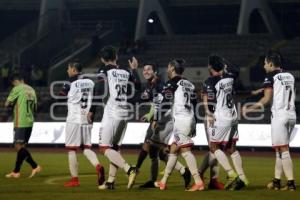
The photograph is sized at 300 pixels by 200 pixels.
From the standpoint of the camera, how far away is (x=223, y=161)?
14.4 metres

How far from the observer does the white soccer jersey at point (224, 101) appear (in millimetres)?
14633

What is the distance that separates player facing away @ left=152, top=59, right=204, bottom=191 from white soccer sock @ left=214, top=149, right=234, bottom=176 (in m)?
0.44

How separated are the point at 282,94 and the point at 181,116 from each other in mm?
1893

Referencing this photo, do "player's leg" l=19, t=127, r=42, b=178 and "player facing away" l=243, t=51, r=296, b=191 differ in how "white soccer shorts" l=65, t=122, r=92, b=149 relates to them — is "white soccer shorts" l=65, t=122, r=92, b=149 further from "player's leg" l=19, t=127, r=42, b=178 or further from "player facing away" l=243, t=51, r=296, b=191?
"player facing away" l=243, t=51, r=296, b=191

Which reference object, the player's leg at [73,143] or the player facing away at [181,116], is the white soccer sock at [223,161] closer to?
the player facing away at [181,116]

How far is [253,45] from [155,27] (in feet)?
31.4

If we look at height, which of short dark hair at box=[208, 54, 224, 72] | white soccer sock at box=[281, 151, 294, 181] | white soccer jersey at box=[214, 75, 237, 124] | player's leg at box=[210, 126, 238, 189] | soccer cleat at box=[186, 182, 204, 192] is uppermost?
short dark hair at box=[208, 54, 224, 72]

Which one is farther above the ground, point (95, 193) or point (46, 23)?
point (46, 23)

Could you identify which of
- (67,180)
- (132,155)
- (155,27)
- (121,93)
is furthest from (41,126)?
(155,27)

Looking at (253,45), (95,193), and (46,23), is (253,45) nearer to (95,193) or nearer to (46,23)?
(46,23)

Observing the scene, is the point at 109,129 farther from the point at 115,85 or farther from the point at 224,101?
the point at 224,101

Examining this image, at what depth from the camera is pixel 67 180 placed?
1697 centimetres

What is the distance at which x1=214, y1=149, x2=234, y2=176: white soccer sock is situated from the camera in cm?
1438

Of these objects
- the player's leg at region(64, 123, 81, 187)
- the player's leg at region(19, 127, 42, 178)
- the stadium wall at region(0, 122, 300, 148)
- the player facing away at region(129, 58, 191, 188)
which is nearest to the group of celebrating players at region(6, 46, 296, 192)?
the player facing away at region(129, 58, 191, 188)
